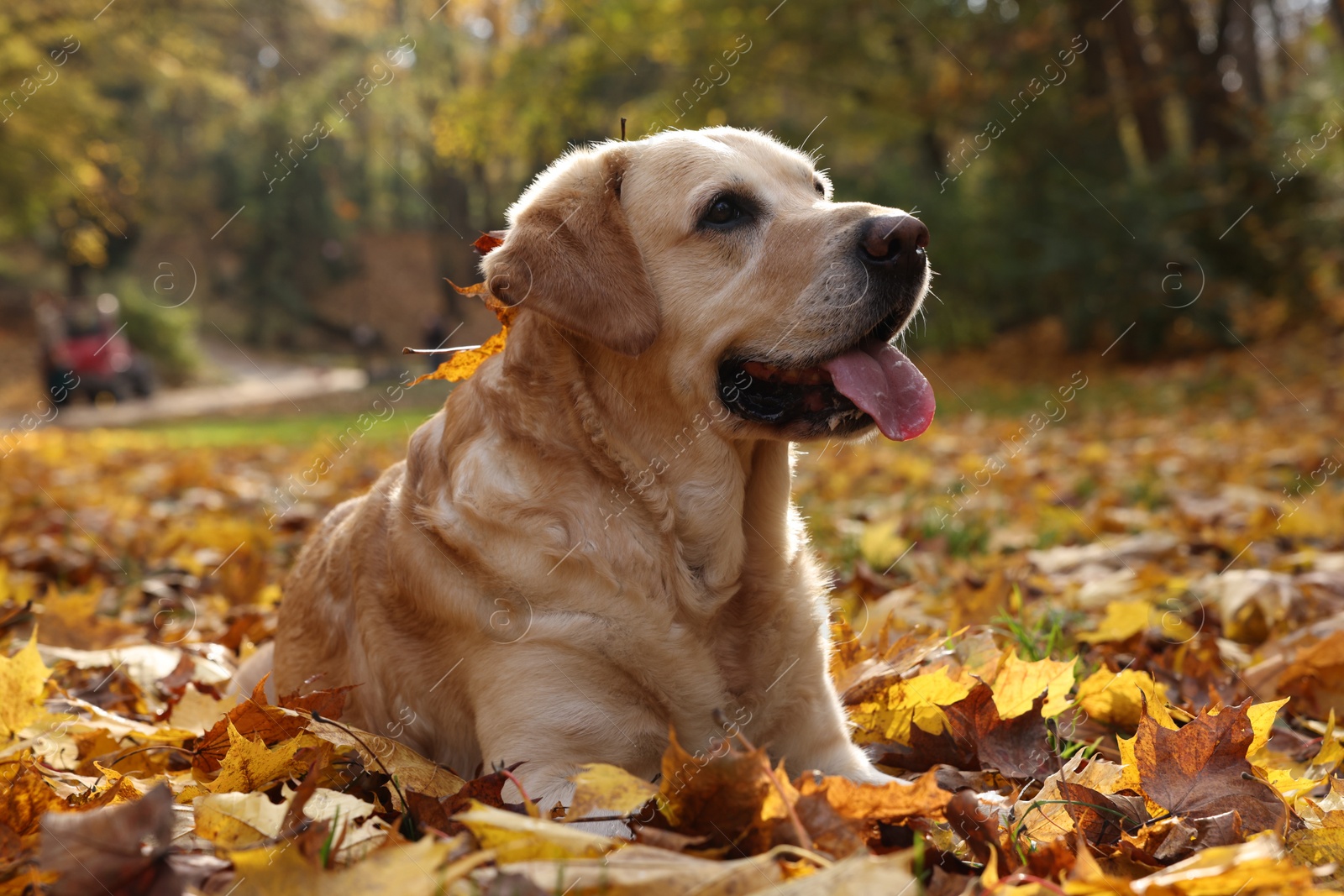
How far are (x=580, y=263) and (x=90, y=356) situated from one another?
2818 centimetres

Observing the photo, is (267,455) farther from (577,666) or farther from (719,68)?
(719,68)

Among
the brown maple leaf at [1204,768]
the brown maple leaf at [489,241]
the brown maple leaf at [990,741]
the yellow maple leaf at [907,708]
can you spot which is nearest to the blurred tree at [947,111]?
the brown maple leaf at [489,241]

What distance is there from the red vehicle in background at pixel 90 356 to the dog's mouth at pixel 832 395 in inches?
1041

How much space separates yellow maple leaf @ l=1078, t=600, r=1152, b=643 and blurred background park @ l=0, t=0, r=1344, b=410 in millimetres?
1365

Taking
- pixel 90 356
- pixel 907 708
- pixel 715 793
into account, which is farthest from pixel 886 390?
pixel 90 356

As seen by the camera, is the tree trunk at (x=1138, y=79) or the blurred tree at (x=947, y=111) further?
the tree trunk at (x=1138, y=79)

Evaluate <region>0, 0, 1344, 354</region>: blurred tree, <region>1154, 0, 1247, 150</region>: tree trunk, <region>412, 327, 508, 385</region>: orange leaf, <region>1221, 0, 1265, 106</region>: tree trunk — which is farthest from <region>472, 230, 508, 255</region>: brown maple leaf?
<region>1221, 0, 1265, 106</region>: tree trunk

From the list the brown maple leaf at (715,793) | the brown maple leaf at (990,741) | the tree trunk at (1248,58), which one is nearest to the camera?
the brown maple leaf at (715,793)

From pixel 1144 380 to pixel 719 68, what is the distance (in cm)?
869

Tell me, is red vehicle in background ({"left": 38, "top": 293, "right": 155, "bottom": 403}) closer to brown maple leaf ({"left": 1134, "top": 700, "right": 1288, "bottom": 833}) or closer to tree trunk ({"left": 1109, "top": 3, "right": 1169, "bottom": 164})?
tree trunk ({"left": 1109, "top": 3, "right": 1169, "bottom": 164})

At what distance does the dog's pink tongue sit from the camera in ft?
8.48

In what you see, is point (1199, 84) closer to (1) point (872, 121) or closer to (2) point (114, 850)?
(1) point (872, 121)

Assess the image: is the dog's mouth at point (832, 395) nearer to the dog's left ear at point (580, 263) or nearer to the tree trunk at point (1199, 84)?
the dog's left ear at point (580, 263)

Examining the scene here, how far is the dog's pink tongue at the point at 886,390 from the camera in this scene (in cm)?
259
